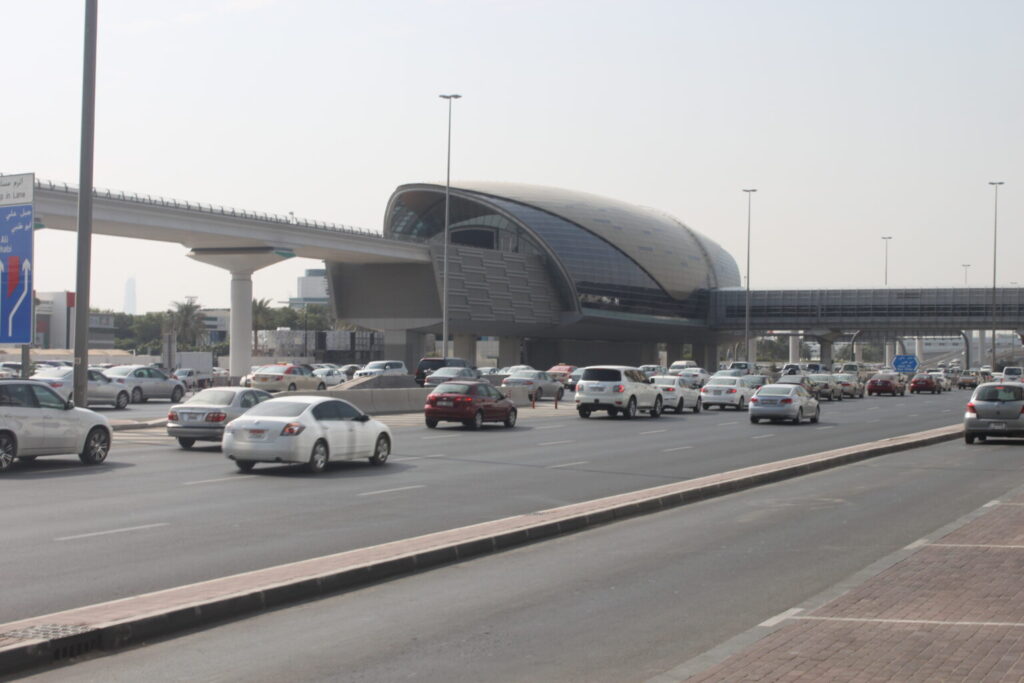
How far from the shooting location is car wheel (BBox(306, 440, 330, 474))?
21797mm

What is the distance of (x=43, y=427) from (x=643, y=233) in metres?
122

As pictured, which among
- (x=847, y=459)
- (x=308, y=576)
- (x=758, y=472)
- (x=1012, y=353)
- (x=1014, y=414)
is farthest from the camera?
(x=1012, y=353)

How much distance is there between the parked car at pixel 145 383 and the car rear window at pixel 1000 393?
32.7 meters

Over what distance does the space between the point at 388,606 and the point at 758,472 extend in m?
11.8

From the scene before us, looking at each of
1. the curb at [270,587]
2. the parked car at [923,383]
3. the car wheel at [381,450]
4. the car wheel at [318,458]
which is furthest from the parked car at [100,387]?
the parked car at [923,383]

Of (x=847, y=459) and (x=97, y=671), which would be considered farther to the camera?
(x=847, y=459)

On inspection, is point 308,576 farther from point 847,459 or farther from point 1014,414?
point 1014,414

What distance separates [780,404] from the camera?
39.9 m

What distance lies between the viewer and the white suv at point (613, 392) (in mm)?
42062

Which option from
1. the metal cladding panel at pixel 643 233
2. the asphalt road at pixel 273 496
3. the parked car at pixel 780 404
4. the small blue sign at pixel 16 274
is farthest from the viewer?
the metal cladding panel at pixel 643 233

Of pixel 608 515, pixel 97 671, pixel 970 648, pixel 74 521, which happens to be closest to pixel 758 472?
pixel 608 515

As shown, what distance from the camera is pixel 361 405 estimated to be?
137ft

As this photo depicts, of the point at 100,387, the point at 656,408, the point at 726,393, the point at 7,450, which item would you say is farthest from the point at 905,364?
the point at 7,450

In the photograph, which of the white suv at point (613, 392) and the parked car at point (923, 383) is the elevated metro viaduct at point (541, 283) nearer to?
the white suv at point (613, 392)
